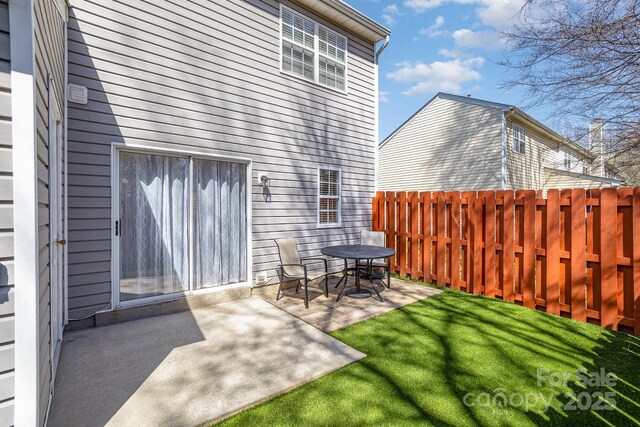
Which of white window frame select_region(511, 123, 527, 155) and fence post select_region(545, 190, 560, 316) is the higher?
white window frame select_region(511, 123, 527, 155)

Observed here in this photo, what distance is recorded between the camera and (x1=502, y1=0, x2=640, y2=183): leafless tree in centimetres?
461

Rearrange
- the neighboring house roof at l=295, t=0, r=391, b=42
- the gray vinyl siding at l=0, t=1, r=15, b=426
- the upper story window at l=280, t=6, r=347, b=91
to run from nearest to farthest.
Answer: the gray vinyl siding at l=0, t=1, r=15, b=426 < the upper story window at l=280, t=6, r=347, b=91 < the neighboring house roof at l=295, t=0, r=391, b=42

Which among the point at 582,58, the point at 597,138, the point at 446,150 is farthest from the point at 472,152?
the point at 582,58

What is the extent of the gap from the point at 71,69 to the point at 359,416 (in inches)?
192

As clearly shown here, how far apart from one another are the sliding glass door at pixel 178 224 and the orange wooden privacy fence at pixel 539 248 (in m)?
3.68

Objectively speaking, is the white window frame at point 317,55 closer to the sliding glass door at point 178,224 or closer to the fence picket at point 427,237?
the sliding glass door at point 178,224

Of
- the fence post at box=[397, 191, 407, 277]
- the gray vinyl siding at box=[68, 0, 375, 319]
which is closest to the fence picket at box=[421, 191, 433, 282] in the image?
the fence post at box=[397, 191, 407, 277]

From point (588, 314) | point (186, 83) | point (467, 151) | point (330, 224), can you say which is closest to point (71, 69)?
point (186, 83)

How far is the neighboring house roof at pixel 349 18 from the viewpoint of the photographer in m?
5.88

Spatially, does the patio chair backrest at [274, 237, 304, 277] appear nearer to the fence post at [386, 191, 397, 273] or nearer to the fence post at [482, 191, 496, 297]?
the fence post at [386, 191, 397, 273]

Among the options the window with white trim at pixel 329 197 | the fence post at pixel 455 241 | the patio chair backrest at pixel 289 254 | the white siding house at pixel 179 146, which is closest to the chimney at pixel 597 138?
the fence post at pixel 455 241

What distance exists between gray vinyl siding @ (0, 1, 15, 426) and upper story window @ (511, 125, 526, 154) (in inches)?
523

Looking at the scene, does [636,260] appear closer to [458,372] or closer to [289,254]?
[458,372]

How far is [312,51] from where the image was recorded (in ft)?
19.9
